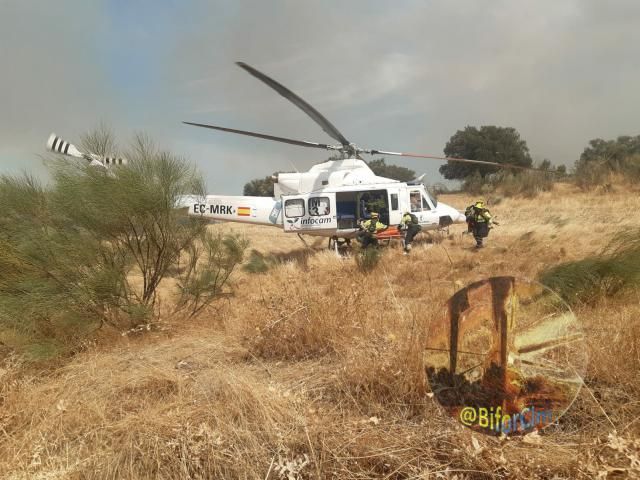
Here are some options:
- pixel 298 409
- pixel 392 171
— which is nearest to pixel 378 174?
pixel 392 171

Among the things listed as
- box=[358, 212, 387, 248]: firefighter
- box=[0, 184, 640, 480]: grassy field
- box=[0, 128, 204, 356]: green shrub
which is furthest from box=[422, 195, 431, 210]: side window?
box=[0, 184, 640, 480]: grassy field

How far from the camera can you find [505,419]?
2.08 metres

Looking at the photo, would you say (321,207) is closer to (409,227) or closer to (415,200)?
(409,227)

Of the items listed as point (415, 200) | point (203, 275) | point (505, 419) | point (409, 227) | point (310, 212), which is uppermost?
point (415, 200)

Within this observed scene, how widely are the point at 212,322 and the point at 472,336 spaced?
4.60 metres

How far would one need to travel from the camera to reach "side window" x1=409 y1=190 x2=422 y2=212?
14.3 meters

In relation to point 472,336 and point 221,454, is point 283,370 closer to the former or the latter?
point 221,454

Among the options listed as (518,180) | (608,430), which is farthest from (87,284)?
(518,180)

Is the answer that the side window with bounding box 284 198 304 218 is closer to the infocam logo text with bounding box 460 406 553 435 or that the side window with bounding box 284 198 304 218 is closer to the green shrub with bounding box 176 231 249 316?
the green shrub with bounding box 176 231 249 316

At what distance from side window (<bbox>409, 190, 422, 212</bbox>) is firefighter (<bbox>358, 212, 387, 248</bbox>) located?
1500mm

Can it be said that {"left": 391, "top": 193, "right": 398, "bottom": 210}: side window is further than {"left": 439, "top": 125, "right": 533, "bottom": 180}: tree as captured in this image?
No

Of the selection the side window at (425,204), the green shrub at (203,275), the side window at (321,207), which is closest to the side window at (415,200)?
the side window at (425,204)

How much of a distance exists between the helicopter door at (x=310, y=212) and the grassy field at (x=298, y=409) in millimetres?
9334

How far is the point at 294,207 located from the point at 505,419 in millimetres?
12462
